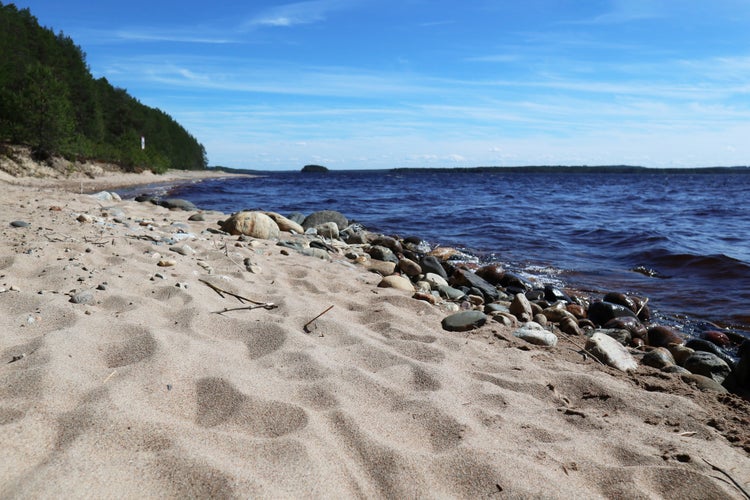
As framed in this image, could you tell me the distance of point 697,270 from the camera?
25.0 ft

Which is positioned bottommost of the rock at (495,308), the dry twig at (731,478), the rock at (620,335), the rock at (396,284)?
the rock at (620,335)

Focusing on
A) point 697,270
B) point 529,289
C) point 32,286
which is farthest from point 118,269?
point 697,270

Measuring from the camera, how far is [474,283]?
5824 millimetres

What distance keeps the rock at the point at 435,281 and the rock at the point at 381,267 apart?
0.62 metres

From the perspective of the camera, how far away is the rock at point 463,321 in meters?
3.62

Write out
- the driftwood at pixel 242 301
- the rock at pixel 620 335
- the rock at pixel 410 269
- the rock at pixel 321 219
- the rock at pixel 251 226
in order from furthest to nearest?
the rock at pixel 321 219 < the rock at pixel 251 226 < the rock at pixel 410 269 < the rock at pixel 620 335 < the driftwood at pixel 242 301

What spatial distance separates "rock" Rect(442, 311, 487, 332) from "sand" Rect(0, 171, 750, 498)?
10 cm

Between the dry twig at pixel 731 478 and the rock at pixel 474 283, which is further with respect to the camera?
the rock at pixel 474 283

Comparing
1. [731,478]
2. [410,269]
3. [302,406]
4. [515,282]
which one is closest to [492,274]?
[515,282]

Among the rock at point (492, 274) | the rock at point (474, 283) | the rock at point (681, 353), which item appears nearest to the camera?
the rock at point (681, 353)

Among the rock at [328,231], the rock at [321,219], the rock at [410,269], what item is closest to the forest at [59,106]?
the rock at [321,219]

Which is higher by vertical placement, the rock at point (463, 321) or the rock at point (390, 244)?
the rock at point (463, 321)

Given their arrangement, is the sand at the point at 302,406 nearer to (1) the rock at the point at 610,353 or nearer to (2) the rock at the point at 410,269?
(1) the rock at the point at 610,353

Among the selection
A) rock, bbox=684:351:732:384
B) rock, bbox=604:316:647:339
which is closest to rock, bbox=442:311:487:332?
rock, bbox=684:351:732:384
